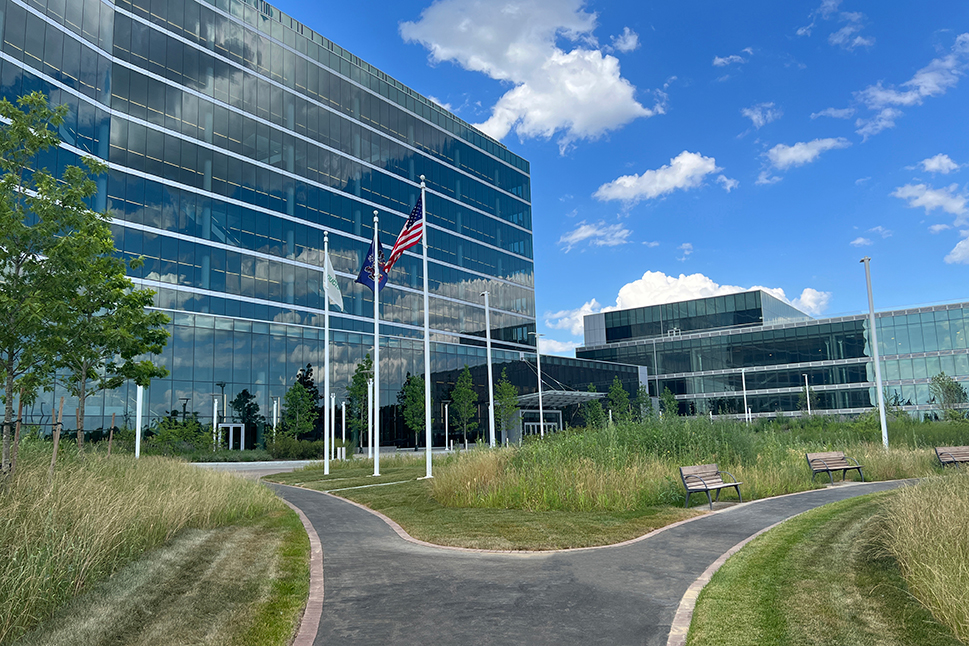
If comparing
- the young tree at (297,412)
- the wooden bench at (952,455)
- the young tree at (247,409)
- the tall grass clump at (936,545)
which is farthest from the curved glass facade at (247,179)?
the tall grass clump at (936,545)

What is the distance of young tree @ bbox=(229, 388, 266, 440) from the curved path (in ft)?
113

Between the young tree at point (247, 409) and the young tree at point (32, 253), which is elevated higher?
the young tree at point (32, 253)

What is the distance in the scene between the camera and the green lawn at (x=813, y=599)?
18.7ft

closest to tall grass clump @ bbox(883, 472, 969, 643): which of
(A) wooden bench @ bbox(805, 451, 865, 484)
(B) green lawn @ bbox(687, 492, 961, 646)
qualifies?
(B) green lawn @ bbox(687, 492, 961, 646)

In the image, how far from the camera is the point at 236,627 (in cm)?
638

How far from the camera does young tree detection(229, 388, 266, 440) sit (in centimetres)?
4375

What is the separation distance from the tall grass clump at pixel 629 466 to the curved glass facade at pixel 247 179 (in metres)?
30.0

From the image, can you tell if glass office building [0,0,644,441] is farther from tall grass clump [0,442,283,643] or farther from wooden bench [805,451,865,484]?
wooden bench [805,451,865,484]

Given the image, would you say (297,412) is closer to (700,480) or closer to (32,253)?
(32,253)

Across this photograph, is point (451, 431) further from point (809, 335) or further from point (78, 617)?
point (78, 617)

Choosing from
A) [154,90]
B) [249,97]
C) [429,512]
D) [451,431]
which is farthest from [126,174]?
[429,512]

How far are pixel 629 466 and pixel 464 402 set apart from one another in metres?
40.0

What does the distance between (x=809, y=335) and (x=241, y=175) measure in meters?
59.7

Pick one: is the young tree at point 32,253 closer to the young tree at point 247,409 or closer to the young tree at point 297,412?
the young tree at point 247,409
